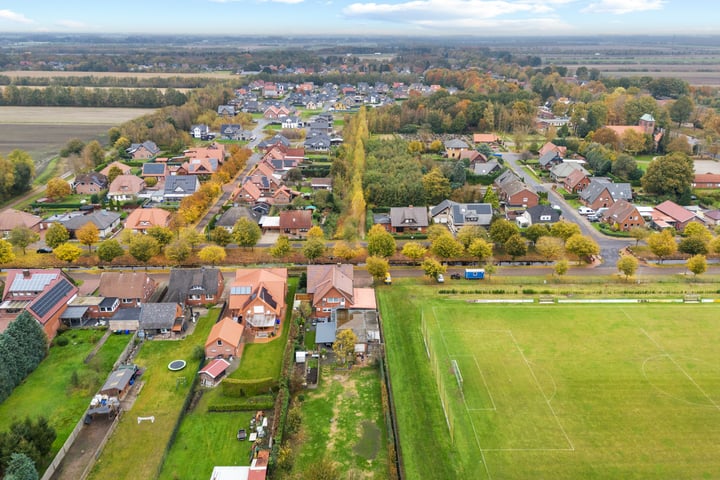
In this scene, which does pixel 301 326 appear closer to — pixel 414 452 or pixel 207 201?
pixel 414 452

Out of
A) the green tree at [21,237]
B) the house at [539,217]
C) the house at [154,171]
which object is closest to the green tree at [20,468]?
the green tree at [21,237]

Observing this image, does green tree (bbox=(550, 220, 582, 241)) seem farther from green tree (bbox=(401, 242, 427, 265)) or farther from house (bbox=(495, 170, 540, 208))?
green tree (bbox=(401, 242, 427, 265))

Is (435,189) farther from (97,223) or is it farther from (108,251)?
(97,223)

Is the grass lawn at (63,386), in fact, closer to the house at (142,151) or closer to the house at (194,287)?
the house at (194,287)

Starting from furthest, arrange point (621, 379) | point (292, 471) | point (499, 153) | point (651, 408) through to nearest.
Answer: point (499, 153)
point (621, 379)
point (651, 408)
point (292, 471)

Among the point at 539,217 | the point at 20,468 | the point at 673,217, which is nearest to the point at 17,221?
the point at 20,468

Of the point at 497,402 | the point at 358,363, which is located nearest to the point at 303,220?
the point at 358,363

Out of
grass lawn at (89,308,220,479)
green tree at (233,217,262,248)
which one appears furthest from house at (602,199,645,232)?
grass lawn at (89,308,220,479)
